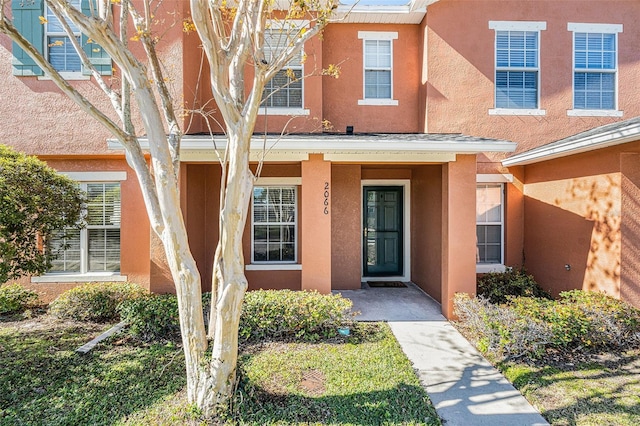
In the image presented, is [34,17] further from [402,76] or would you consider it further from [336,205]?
[402,76]

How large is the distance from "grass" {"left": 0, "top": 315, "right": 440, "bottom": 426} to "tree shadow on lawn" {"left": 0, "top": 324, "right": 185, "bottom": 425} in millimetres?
12

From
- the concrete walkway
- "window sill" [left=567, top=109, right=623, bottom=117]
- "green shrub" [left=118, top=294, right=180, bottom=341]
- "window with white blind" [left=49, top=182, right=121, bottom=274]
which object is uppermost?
"window sill" [left=567, top=109, right=623, bottom=117]

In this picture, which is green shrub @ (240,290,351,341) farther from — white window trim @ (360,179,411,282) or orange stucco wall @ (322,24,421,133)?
orange stucco wall @ (322,24,421,133)

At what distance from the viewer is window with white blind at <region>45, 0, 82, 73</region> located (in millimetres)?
7242

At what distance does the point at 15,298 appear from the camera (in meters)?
6.88

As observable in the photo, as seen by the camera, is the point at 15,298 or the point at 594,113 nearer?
the point at 15,298

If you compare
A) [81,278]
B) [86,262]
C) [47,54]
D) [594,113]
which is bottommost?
[81,278]

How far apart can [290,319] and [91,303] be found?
4.08 m

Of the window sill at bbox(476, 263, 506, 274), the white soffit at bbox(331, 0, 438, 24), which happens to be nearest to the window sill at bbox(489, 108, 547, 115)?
the white soffit at bbox(331, 0, 438, 24)

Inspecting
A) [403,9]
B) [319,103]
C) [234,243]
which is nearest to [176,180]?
[234,243]

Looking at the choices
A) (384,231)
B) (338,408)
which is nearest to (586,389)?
(338,408)

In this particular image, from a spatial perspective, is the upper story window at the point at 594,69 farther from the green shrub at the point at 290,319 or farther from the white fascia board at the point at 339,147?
the green shrub at the point at 290,319

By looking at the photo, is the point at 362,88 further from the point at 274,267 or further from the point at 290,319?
the point at 290,319

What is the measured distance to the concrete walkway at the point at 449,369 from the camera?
3.84 meters
